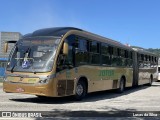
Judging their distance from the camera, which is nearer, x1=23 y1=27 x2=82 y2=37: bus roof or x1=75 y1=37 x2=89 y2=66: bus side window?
x1=23 y1=27 x2=82 y2=37: bus roof

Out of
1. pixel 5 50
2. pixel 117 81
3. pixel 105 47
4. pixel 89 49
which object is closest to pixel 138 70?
pixel 117 81

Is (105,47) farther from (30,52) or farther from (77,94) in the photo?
(30,52)

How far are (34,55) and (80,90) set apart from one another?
9.11 ft

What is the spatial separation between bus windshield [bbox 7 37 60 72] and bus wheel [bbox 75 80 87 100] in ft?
7.40

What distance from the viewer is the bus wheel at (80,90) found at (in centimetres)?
1495

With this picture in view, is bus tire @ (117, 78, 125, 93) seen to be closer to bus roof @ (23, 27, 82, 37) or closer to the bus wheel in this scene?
the bus wheel

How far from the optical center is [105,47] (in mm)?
18422

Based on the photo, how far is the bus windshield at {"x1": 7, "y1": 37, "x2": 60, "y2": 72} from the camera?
43.9ft

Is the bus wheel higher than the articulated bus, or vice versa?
the articulated bus

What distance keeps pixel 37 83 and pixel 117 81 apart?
8.18 m

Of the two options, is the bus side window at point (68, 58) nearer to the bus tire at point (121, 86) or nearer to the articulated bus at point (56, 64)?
the articulated bus at point (56, 64)

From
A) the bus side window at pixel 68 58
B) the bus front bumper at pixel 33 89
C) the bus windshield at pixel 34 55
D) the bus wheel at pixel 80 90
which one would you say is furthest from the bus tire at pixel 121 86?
the bus front bumper at pixel 33 89

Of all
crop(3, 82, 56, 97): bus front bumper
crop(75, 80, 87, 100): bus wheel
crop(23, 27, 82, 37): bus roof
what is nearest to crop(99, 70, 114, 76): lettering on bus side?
crop(75, 80, 87, 100): bus wheel

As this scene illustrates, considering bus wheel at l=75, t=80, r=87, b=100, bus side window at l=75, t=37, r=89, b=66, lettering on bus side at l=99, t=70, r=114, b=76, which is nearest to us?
bus side window at l=75, t=37, r=89, b=66
